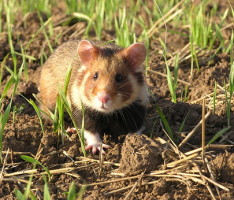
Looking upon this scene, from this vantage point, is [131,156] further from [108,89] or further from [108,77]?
[108,77]

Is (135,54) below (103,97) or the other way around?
the other way around

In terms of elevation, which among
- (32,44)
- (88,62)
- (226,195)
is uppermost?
(88,62)

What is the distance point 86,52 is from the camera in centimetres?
476

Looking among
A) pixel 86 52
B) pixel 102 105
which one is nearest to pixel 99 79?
pixel 102 105

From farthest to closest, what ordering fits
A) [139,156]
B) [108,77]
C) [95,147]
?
[95,147]
[108,77]
[139,156]

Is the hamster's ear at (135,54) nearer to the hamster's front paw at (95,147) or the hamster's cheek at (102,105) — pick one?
the hamster's cheek at (102,105)

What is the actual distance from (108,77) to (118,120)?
58 cm

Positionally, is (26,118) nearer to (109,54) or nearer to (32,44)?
(109,54)

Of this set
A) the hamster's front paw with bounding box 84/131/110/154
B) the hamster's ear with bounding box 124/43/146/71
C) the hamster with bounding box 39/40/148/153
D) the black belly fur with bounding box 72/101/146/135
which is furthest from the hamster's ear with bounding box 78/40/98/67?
the hamster's front paw with bounding box 84/131/110/154

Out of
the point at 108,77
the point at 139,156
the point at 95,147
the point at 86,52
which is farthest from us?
the point at 86,52

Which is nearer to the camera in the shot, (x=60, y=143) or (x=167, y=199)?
(x=167, y=199)

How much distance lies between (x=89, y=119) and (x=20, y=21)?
3.54 m

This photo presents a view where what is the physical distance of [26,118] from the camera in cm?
505

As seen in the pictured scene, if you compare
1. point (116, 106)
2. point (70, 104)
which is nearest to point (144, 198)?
point (116, 106)
